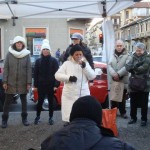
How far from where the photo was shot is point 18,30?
2308 cm

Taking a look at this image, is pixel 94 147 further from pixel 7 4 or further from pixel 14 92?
pixel 7 4

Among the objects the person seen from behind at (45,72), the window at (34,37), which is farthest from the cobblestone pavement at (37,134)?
the window at (34,37)

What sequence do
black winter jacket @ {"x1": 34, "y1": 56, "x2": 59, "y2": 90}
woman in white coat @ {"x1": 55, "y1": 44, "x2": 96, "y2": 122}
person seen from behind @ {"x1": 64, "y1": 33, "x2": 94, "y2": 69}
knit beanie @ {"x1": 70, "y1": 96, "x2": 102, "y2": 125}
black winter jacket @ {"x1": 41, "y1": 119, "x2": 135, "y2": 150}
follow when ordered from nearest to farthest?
black winter jacket @ {"x1": 41, "y1": 119, "x2": 135, "y2": 150} < knit beanie @ {"x1": 70, "y1": 96, "x2": 102, "y2": 125} < woman in white coat @ {"x1": 55, "y1": 44, "x2": 96, "y2": 122} < person seen from behind @ {"x1": 64, "y1": 33, "x2": 94, "y2": 69} < black winter jacket @ {"x1": 34, "y1": 56, "x2": 59, "y2": 90}

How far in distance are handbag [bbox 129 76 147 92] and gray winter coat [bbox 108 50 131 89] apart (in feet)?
1.90

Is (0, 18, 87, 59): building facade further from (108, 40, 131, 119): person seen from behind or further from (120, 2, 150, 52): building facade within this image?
(120, 2, 150, 52): building facade

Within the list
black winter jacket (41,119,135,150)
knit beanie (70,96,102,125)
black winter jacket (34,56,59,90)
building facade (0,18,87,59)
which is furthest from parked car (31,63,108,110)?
building facade (0,18,87,59)

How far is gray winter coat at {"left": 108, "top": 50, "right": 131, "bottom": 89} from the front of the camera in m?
7.62

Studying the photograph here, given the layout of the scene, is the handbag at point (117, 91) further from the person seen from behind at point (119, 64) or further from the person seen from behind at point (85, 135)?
the person seen from behind at point (85, 135)

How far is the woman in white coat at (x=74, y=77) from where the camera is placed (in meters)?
6.02

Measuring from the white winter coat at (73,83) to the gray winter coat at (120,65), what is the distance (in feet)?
5.19

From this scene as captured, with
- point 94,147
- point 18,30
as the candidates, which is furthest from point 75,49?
point 18,30

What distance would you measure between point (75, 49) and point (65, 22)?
58.3 ft

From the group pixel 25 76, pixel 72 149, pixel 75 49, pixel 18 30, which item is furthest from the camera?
pixel 18 30

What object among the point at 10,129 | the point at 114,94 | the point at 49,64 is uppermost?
the point at 49,64
